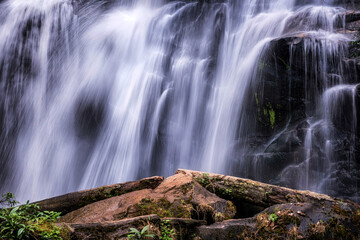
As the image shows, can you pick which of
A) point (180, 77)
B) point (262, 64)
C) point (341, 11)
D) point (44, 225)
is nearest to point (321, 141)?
point (262, 64)

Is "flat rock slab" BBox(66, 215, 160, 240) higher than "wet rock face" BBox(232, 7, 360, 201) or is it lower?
lower

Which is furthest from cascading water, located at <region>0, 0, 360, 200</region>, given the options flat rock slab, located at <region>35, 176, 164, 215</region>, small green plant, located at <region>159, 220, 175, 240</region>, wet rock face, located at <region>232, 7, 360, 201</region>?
small green plant, located at <region>159, 220, 175, 240</region>

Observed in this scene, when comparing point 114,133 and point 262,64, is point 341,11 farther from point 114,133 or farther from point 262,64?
point 114,133

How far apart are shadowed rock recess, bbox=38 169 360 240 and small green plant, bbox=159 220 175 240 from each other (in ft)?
0.06

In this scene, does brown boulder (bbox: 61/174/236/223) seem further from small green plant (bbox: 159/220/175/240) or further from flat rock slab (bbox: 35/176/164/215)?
small green plant (bbox: 159/220/175/240)

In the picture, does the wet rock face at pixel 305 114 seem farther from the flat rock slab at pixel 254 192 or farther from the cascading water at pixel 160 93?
the flat rock slab at pixel 254 192

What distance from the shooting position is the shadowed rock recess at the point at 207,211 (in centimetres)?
311

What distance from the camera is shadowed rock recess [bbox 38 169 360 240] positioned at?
10.2 feet

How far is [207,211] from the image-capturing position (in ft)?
12.1

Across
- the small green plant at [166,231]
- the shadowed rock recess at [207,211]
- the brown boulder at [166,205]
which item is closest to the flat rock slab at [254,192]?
the shadowed rock recess at [207,211]

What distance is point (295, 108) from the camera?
11.3 meters

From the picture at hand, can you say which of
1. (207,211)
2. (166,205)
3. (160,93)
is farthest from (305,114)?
(166,205)

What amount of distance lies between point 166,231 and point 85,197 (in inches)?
84.8

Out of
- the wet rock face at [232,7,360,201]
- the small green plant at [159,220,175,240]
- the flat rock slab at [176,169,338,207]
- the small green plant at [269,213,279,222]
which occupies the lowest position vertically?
the small green plant at [159,220,175,240]
